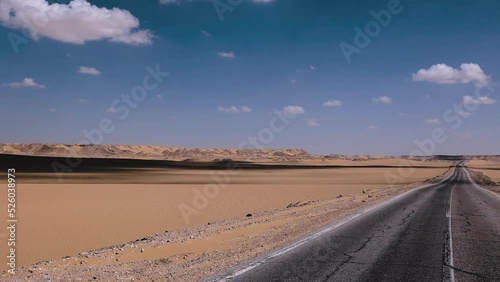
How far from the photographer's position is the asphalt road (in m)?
8.70

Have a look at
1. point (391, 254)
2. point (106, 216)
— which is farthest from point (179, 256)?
point (106, 216)

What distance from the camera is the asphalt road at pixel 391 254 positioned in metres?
8.70

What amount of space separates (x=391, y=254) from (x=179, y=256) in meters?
5.92

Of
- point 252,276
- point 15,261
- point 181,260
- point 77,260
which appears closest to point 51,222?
point 15,261

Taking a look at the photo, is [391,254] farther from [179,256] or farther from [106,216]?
[106,216]

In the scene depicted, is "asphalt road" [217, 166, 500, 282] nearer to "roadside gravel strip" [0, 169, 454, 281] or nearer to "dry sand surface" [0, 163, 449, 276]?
"roadside gravel strip" [0, 169, 454, 281]

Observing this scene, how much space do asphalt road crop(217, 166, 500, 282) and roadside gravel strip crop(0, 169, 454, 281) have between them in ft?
2.90

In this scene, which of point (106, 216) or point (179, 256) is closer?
point (179, 256)

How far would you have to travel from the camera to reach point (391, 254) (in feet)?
34.9

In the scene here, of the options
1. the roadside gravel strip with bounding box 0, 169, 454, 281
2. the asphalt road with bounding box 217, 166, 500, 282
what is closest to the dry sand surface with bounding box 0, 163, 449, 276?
the roadside gravel strip with bounding box 0, 169, 454, 281

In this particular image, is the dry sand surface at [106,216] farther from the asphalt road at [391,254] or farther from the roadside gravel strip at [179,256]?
the asphalt road at [391,254]

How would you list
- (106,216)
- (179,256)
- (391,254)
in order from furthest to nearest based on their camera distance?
1. (106,216)
2. (179,256)
3. (391,254)

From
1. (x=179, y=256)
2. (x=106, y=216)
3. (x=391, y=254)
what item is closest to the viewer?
(x=391, y=254)

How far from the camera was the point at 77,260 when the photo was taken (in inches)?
417
